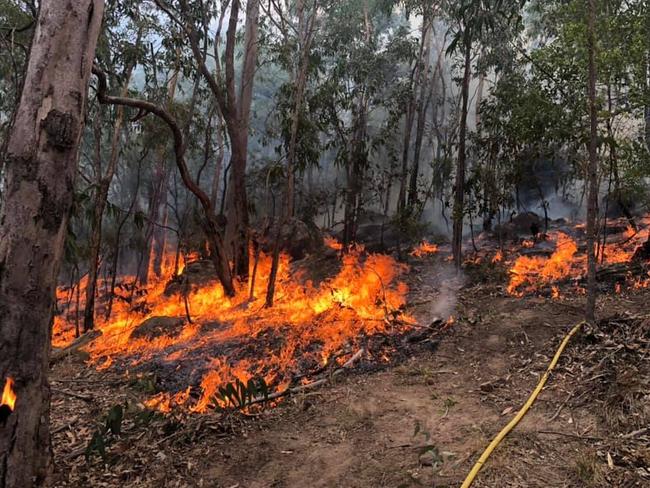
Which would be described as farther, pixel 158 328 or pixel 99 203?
pixel 99 203

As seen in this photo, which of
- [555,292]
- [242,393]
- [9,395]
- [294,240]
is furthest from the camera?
[294,240]

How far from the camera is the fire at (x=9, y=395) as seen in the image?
2.62 metres

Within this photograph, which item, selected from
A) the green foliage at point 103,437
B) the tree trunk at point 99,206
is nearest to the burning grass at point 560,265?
the green foliage at point 103,437

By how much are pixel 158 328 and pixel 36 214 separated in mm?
7518

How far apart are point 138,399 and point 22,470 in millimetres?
3616

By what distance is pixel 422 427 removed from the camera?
A: 13.8ft

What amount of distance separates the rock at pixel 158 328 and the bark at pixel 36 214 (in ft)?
22.4

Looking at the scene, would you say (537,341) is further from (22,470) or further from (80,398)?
(80,398)

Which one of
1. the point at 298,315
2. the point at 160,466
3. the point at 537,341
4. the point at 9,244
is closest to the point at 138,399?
the point at 160,466

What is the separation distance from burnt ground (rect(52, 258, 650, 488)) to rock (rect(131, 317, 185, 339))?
3039 millimetres

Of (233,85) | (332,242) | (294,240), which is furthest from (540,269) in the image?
(332,242)

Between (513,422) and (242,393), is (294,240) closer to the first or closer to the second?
(242,393)

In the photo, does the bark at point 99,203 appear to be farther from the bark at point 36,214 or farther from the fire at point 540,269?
the fire at point 540,269

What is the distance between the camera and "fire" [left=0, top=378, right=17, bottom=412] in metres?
2.62
